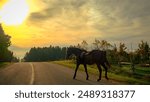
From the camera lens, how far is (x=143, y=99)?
14.8 meters

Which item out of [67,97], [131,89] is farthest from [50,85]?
[131,89]

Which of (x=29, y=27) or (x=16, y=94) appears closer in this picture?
(x=16, y=94)

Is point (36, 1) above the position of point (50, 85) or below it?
above

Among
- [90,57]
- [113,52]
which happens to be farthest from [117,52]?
[90,57]

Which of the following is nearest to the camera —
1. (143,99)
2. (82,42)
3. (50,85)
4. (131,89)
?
(143,99)

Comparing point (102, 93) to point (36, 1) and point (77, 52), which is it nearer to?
point (77, 52)

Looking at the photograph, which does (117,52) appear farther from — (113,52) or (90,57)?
(90,57)

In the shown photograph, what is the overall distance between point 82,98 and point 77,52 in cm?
560

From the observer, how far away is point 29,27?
811 inches

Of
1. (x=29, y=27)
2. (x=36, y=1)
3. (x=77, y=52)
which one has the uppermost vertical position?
(x=36, y=1)

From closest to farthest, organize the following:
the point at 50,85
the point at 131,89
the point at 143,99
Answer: the point at 143,99 < the point at 131,89 < the point at 50,85

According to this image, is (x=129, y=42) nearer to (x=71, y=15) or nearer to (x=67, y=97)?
Answer: (x=71, y=15)

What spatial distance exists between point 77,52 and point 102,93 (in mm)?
5493

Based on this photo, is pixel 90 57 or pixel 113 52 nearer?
pixel 90 57
